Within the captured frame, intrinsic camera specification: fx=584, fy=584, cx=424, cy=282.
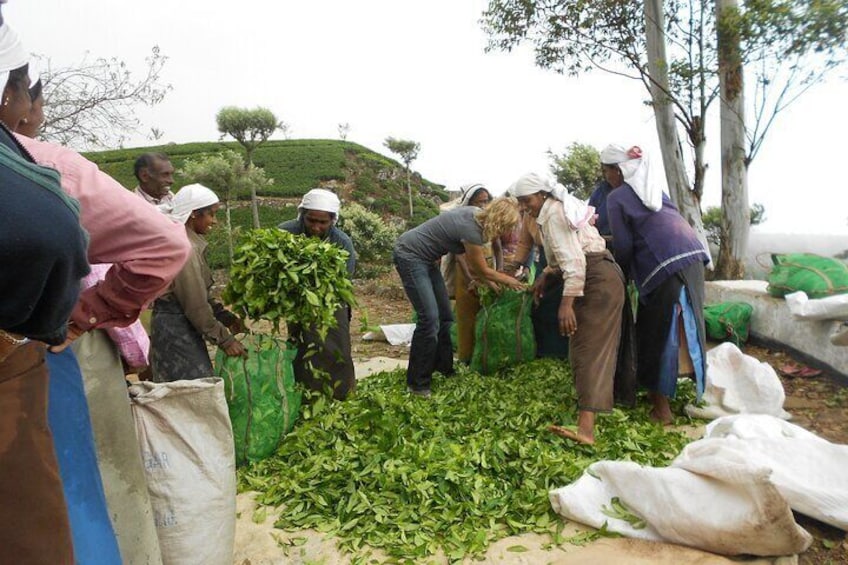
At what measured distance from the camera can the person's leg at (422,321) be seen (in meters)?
4.24

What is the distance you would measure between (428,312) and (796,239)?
36.3 feet

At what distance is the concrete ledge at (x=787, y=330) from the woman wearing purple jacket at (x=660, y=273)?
1380 millimetres

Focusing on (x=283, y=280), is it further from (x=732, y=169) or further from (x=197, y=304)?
(x=732, y=169)

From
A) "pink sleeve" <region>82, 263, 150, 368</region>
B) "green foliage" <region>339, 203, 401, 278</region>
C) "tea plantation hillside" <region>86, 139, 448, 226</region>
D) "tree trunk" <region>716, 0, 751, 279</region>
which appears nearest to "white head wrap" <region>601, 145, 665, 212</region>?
"pink sleeve" <region>82, 263, 150, 368</region>

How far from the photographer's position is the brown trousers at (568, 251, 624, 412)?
3.30 metres

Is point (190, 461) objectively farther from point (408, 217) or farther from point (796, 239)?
point (408, 217)

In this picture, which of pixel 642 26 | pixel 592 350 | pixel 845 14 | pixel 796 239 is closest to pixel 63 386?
pixel 592 350

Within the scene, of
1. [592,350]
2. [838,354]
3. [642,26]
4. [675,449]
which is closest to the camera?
[675,449]

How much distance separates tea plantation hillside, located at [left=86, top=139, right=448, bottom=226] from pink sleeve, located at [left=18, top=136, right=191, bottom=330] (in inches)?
794

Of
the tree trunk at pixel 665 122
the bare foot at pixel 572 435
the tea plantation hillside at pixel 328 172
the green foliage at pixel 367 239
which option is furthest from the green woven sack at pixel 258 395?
the tea plantation hillside at pixel 328 172

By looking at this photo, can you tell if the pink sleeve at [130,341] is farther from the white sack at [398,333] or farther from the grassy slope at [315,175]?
the grassy slope at [315,175]

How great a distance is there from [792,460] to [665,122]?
7000 mm

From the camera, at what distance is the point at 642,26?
8797mm

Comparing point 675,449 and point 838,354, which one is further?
point 838,354
